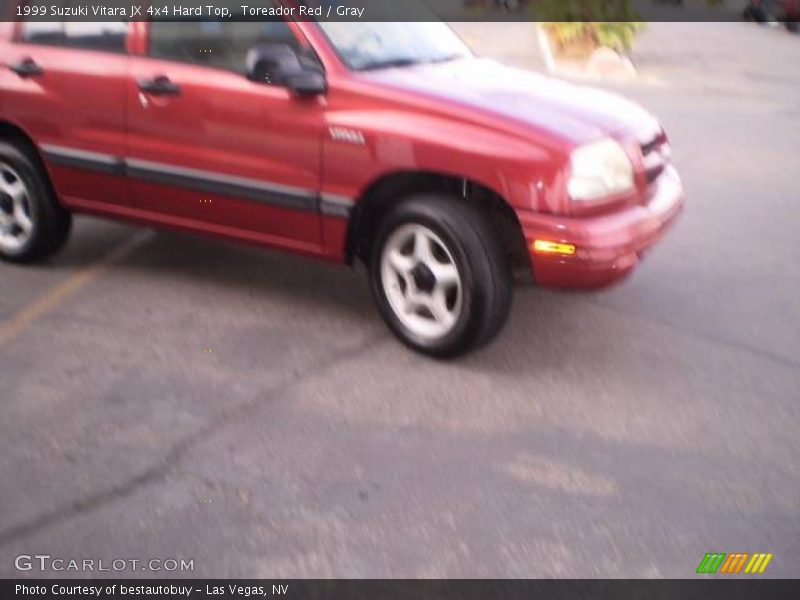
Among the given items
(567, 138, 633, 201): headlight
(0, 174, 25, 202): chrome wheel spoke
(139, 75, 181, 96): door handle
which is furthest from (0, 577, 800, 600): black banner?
(0, 174, 25, 202): chrome wheel spoke

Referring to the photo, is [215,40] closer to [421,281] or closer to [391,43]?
[391,43]

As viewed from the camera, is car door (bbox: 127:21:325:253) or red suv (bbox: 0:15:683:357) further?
car door (bbox: 127:21:325:253)

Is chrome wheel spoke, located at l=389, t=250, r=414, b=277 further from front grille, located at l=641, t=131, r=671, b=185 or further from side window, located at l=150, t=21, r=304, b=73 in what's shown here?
front grille, located at l=641, t=131, r=671, b=185

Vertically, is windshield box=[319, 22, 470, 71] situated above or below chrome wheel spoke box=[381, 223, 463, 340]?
above

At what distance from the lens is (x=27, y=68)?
519 centimetres

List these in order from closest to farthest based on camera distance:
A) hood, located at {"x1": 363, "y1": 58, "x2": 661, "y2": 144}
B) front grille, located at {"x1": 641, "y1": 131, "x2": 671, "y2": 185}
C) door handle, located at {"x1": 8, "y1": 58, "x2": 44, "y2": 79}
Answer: hood, located at {"x1": 363, "y1": 58, "x2": 661, "y2": 144} < front grille, located at {"x1": 641, "y1": 131, "x2": 671, "y2": 185} < door handle, located at {"x1": 8, "y1": 58, "x2": 44, "y2": 79}

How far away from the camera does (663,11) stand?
1188 inches

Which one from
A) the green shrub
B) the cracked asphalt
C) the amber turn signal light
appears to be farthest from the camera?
the green shrub

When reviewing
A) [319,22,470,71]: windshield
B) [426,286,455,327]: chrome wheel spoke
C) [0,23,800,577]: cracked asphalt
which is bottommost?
[0,23,800,577]: cracked asphalt

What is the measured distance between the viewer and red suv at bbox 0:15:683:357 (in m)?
4.08

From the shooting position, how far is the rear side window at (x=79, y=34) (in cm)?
500

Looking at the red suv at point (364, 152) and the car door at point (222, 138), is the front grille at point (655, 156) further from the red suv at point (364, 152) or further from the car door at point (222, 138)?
the car door at point (222, 138)

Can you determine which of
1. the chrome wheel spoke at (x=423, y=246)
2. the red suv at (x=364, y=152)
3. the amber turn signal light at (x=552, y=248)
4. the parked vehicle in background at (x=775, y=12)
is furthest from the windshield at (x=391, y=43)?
the parked vehicle in background at (x=775, y=12)

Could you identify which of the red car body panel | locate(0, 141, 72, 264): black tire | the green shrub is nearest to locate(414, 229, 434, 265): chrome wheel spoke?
the red car body panel
